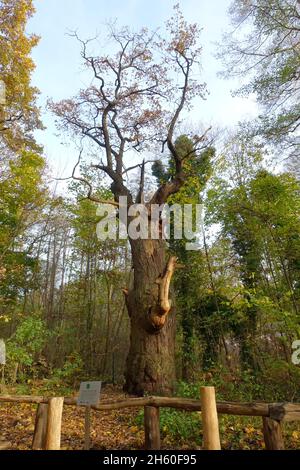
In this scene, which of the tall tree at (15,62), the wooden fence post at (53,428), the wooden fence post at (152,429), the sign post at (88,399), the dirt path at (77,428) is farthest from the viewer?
the tall tree at (15,62)

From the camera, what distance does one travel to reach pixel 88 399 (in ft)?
13.1

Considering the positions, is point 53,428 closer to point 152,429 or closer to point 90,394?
point 90,394

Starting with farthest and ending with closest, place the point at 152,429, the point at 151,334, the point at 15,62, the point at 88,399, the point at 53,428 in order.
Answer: the point at 15,62
the point at 151,334
the point at 152,429
the point at 88,399
the point at 53,428

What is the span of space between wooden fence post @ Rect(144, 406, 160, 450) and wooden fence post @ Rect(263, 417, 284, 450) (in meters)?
1.39

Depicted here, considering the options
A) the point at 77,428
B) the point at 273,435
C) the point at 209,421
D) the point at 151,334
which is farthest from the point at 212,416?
the point at 151,334

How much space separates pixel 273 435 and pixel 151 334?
3.77 metres

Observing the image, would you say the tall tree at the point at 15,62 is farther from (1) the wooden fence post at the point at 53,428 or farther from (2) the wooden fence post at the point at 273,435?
(2) the wooden fence post at the point at 273,435

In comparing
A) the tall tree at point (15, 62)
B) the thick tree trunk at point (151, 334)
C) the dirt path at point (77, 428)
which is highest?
the tall tree at point (15, 62)

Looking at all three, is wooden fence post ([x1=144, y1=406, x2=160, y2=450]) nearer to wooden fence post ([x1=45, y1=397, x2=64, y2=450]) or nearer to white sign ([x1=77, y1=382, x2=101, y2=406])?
white sign ([x1=77, y1=382, x2=101, y2=406])

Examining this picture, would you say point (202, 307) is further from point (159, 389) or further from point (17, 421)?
point (17, 421)

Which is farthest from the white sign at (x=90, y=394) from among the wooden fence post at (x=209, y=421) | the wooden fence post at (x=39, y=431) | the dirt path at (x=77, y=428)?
the wooden fence post at (x=209, y=421)

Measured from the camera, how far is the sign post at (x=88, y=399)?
3924mm

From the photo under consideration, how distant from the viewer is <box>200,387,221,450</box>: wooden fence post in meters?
3.54
